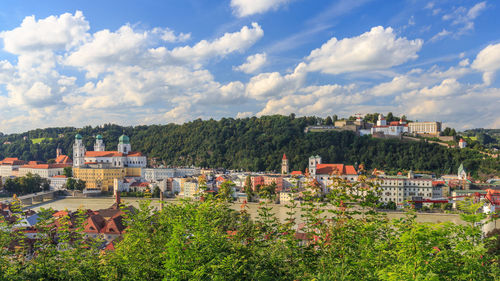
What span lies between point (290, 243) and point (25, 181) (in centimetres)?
4530

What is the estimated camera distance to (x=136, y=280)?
5.30m

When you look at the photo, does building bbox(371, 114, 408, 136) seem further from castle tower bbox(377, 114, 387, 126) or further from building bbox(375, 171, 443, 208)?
building bbox(375, 171, 443, 208)

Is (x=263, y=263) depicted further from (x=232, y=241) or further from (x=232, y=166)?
(x=232, y=166)

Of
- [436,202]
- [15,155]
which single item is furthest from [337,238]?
[15,155]

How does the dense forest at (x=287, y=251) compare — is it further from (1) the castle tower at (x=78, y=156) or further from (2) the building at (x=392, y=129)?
(2) the building at (x=392, y=129)

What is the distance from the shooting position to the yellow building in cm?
4862

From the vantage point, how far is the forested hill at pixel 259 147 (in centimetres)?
4931

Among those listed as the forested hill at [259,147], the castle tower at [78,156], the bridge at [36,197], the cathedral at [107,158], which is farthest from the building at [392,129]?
the bridge at [36,197]

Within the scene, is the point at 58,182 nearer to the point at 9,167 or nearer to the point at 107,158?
the point at 107,158

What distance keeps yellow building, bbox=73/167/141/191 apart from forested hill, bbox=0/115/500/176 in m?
15.2

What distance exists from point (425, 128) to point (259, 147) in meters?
28.1

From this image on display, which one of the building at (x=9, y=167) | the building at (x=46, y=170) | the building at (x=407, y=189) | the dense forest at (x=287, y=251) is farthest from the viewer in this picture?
the building at (x=9, y=167)

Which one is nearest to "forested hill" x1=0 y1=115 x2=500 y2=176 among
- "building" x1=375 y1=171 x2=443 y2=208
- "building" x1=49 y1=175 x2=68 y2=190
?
"building" x1=375 y1=171 x2=443 y2=208

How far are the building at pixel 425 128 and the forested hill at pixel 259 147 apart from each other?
10402mm
